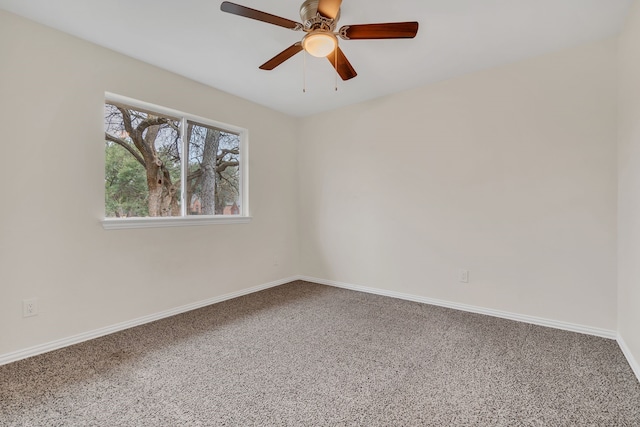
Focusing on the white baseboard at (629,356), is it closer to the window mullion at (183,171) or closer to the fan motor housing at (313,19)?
the fan motor housing at (313,19)

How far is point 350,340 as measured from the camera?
7.36 feet

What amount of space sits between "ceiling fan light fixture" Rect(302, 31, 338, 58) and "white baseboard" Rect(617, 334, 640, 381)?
8.42ft

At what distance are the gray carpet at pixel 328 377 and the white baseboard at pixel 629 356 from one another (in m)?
0.05

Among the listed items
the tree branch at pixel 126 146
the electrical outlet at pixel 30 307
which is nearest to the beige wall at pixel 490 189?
the tree branch at pixel 126 146

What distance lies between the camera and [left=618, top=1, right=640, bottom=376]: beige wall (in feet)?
5.78

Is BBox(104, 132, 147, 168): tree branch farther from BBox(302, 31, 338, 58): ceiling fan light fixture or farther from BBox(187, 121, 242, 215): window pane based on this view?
BBox(302, 31, 338, 58): ceiling fan light fixture

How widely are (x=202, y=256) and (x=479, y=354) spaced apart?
2.57 meters

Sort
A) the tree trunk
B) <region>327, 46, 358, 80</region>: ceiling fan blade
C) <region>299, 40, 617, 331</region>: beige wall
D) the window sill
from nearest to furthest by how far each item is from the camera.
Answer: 1. <region>327, 46, 358, 80</region>: ceiling fan blade
2. <region>299, 40, 617, 331</region>: beige wall
3. the window sill
4. the tree trunk

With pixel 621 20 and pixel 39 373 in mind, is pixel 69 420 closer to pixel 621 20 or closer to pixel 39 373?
pixel 39 373

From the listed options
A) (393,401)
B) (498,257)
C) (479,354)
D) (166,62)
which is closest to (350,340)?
(393,401)

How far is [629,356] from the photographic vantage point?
6.17ft

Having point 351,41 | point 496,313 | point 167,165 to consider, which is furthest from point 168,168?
point 496,313

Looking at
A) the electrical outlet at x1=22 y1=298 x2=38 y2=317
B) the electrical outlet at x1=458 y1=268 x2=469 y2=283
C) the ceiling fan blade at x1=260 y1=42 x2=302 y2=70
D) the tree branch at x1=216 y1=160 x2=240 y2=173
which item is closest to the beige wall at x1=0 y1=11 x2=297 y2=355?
the electrical outlet at x1=22 y1=298 x2=38 y2=317

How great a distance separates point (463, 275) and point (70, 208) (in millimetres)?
3365
